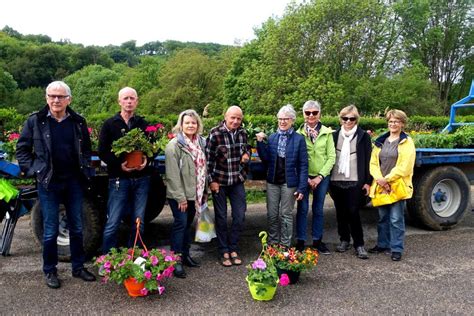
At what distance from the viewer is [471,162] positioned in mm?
6305

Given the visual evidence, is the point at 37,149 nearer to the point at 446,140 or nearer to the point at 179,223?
the point at 179,223

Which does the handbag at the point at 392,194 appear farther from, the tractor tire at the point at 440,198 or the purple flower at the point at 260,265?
the purple flower at the point at 260,265

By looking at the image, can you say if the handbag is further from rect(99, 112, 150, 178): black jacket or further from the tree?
the tree

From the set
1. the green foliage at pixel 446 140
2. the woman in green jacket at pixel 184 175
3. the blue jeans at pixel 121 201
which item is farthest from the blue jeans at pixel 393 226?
the blue jeans at pixel 121 201

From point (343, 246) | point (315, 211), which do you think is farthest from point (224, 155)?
point (343, 246)

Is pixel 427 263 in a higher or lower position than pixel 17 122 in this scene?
lower

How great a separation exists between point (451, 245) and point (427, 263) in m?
0.88

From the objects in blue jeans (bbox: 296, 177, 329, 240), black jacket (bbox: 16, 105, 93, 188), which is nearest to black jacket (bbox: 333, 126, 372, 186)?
blue jeans (bbox: 296, 177, 329, 240)

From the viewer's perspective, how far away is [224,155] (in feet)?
14.4

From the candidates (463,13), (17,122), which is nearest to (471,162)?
(17,122)

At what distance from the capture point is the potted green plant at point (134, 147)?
388 cm

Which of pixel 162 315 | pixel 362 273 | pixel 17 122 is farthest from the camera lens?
pixel 17 122

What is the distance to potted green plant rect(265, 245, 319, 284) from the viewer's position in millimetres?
3938

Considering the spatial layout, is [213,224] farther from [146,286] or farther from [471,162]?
[471,162]
